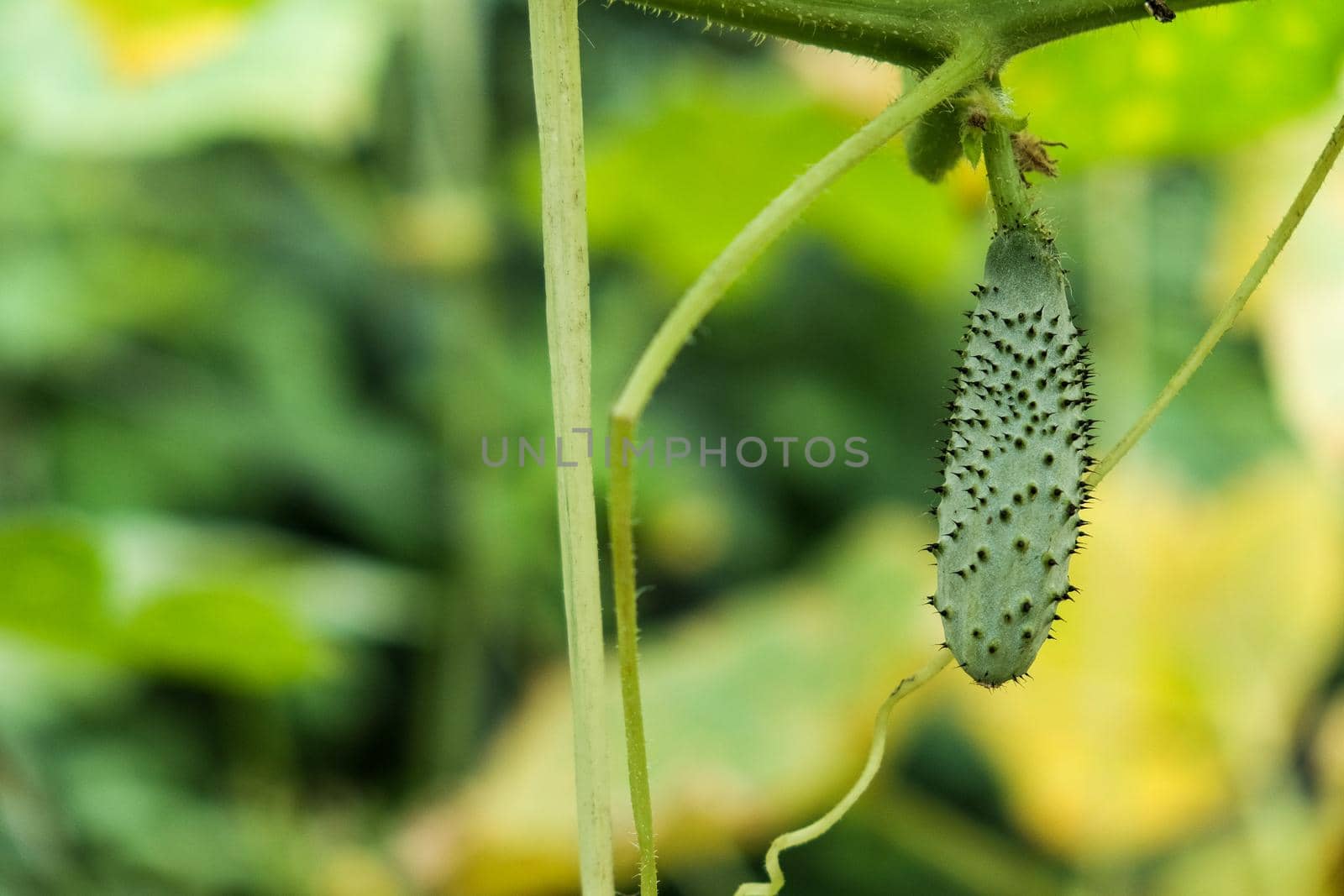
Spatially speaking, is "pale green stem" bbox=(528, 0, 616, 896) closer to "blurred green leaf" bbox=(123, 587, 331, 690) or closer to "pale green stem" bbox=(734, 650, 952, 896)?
"pale green stem" bbox=(734, 650, 952, 896)

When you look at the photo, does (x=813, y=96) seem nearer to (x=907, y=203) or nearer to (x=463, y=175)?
(x=907, y=203)

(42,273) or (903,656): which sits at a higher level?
(42,273)

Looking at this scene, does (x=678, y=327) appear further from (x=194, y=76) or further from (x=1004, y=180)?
(x=194, y=76)

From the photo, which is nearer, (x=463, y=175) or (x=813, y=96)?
(x=813, y=96)

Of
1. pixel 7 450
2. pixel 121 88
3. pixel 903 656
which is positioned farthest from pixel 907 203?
pixel 7 450

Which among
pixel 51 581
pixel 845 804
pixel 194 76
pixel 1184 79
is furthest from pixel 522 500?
pixel 845 804

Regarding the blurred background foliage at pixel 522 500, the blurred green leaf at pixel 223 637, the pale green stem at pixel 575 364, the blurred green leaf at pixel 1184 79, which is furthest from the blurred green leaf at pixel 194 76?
the pale green stem at pixel 575 364

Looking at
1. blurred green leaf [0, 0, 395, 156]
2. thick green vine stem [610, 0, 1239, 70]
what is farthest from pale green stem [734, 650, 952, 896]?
blurred green leaf [0, 0, 395, 156]
